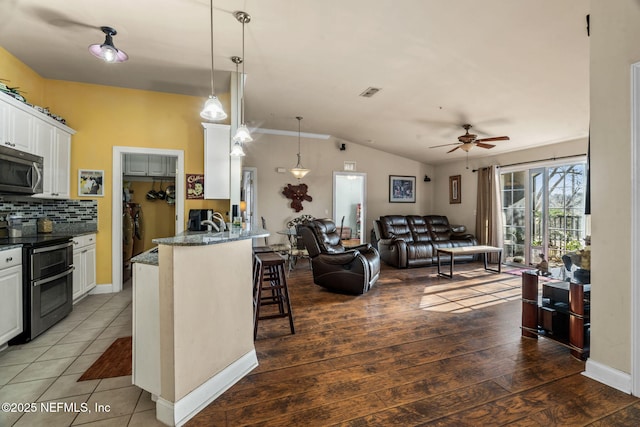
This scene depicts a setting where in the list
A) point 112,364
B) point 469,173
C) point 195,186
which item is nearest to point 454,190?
point 469,173

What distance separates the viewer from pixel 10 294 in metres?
2.24

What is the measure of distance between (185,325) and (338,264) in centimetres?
252

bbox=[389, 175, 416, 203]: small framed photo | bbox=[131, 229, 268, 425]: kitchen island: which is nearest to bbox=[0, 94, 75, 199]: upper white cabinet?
bbox=[131, 229, 268, 425]: kitchen island

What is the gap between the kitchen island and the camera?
153 centimetres

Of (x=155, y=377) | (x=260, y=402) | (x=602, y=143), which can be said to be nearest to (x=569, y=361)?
(x=602, y=143)

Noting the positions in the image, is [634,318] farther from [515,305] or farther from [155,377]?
[155,377]

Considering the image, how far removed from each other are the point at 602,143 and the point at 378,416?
230 cm

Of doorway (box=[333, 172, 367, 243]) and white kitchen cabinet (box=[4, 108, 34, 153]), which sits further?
doorway (box=[333, 172, 367, 243])

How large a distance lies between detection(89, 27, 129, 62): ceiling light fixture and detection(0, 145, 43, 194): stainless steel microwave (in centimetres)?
116

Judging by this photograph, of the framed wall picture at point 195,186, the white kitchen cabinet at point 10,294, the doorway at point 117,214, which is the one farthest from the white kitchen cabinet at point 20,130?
the framed wall picture at point 195,186

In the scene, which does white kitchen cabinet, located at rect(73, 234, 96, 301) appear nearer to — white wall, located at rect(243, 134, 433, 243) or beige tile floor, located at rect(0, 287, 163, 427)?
beige tile floor, located at rect(0, 287, 163, 427)

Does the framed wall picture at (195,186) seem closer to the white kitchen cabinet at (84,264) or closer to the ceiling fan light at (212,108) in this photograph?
the white kitchen cabinet at (84,264)

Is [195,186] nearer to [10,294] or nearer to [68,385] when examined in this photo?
[10,294]

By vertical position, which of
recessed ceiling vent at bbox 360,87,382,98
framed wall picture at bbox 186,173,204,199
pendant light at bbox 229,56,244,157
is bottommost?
framed wall picture at bbox 186,173,204,199
